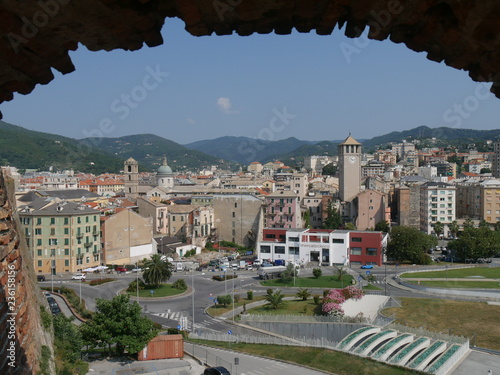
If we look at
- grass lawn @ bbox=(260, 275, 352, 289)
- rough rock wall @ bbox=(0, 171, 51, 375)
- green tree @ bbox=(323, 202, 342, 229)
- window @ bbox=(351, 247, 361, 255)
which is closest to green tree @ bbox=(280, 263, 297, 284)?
grass lawn @ bbox=(260, 275, 352, 289)

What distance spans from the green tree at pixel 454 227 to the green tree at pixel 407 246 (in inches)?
540

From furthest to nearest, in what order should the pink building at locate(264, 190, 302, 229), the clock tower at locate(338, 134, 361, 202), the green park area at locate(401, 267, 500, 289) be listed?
the clock tower at locate(338, 134, 361, 202) → the pink building at locate(264, 190, 302, 229) → the green park area at locate(401, 267, 500, 289)

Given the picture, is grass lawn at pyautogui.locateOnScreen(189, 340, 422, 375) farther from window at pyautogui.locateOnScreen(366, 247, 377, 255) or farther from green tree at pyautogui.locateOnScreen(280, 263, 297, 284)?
window at pyautogui.locateOnScreen(366, 247, 377, 255)

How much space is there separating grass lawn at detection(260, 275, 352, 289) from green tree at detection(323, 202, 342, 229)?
62.3 ft

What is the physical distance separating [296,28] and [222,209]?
5109 centimetres

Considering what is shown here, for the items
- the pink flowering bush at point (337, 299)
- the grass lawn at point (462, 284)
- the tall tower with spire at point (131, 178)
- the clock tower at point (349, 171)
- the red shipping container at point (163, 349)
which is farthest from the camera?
the tall tower with spire at point (131, 178)

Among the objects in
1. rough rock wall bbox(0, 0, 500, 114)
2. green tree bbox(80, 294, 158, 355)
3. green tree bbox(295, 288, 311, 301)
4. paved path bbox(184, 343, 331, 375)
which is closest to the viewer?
rough rock wall bbox(0, 0, 500, 114)

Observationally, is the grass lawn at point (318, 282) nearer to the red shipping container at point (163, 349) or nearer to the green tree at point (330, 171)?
the red shipping container at point (163, 349)

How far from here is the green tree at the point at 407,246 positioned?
4469cm

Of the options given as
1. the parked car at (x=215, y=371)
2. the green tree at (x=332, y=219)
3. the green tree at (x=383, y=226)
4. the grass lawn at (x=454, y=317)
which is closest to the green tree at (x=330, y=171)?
the green tree at (x=332, y=219)

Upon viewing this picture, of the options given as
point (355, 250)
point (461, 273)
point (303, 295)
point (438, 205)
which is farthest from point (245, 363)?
point (438, 205)

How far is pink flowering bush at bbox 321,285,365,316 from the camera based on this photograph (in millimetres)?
27328

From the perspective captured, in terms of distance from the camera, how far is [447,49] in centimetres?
348

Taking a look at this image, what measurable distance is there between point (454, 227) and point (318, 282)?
93.6 feet
